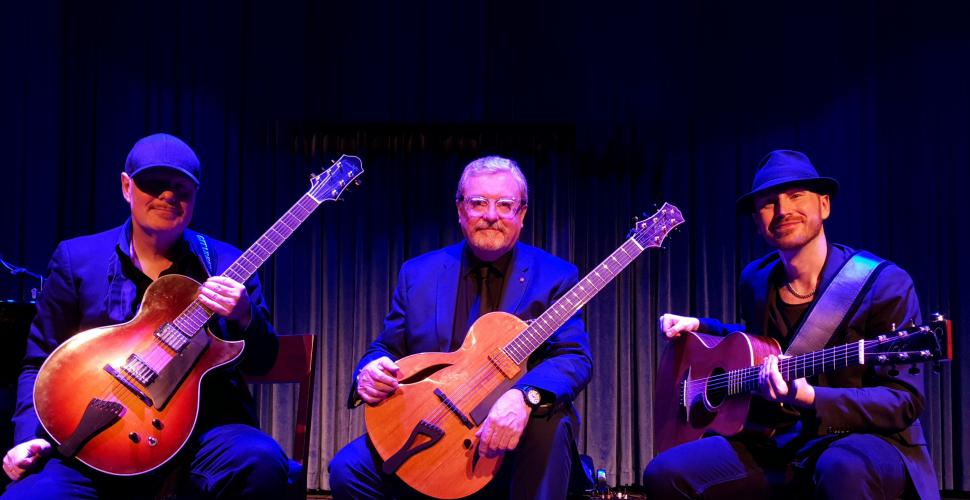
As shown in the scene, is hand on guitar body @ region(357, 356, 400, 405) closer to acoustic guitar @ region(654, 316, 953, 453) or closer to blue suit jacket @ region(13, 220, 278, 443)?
blue suit jacket @ region(13, 220, 278, 443)

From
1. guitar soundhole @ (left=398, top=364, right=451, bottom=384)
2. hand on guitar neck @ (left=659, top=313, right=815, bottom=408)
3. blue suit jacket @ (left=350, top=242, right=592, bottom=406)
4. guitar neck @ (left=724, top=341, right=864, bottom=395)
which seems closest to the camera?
guitar neck @ (left=724, top=341, right=864, bottom=395)

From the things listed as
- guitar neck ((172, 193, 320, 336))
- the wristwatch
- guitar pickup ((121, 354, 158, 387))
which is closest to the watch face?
the wristwatch

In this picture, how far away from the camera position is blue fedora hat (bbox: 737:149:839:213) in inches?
123

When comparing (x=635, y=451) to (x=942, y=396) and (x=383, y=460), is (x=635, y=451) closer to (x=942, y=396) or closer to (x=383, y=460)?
(x=942, y=396)

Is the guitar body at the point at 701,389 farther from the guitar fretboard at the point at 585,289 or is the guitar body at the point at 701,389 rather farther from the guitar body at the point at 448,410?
the guitar body at the point at 448,410

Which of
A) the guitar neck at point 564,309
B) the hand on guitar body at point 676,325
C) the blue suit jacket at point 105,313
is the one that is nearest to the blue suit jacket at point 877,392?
the hand on guitar body at point 676,325

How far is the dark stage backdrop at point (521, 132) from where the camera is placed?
17.9 feet

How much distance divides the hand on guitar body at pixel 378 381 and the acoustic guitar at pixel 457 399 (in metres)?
0.03

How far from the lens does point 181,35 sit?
19.0 ft

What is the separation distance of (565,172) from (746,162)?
1232 millimetres

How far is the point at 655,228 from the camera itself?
10.6ft

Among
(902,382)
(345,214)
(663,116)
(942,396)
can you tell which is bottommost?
(942,396)

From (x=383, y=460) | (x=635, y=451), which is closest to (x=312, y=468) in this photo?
(x=635, y=451)

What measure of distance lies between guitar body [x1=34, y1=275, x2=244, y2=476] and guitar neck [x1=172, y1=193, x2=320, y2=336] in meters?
0.04
